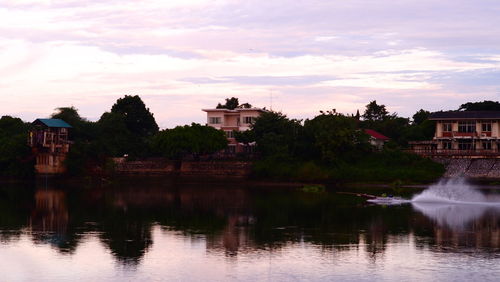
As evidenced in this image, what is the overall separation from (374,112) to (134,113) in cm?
4529

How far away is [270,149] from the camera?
9375cm

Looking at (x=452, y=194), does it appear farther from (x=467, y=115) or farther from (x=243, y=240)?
(x=243, y=240)

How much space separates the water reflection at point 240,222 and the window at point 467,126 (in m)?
→ 37.2

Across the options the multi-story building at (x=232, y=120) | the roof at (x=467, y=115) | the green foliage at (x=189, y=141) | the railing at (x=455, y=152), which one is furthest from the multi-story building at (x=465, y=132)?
the green foliage at (x=189, y=141)

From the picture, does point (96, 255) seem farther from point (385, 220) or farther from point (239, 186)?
point (239, 186)

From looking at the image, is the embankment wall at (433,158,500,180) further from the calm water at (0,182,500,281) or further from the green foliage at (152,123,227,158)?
the green foliage at (152,123,227,158)

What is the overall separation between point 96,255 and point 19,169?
65391mm

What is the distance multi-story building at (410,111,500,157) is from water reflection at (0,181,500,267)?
36062mm

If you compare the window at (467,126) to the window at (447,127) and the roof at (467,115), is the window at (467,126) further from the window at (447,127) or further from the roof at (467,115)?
the window at (447,127)

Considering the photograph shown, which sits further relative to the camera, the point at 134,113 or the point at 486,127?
the point at 134,113

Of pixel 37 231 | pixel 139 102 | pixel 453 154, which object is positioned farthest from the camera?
pixel 139 102

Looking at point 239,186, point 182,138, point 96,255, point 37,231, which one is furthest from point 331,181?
point 96,255

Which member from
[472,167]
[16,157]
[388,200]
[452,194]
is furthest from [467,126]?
[16,157]

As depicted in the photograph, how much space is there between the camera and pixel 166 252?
1398 inches
